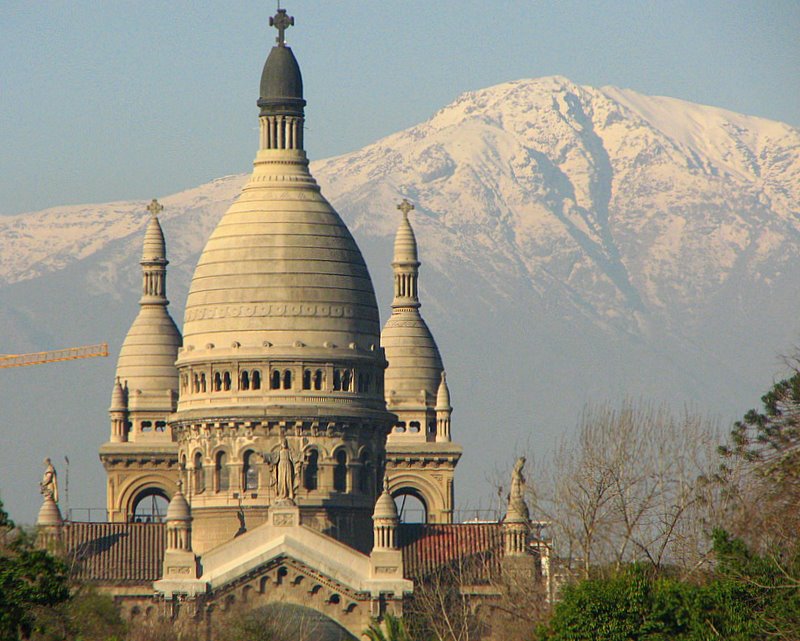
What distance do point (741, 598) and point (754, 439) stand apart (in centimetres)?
1683

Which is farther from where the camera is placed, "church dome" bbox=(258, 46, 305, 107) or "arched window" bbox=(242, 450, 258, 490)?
"church dome" bbox=(258, 46, 305, 107)

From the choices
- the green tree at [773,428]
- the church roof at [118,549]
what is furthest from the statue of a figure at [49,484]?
the green tree at [773,428]

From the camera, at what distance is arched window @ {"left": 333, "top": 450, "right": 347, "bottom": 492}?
157500 millimetres

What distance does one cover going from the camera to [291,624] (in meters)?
142

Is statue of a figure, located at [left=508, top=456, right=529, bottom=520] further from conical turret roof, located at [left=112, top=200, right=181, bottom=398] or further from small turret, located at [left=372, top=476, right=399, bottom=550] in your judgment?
conical turret roof, located at [left=112, top=200, right=181, bottom=398]

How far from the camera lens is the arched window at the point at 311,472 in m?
157

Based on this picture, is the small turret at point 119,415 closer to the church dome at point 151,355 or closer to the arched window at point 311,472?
the church dome at point 151,355

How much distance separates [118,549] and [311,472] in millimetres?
9636

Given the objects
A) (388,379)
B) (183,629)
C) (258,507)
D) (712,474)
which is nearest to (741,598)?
(712,474)

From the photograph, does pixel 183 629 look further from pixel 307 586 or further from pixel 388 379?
pixel 388 379

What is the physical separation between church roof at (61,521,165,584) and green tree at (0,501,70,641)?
5793cm

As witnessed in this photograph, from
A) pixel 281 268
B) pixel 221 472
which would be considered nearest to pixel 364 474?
pixel 221 472

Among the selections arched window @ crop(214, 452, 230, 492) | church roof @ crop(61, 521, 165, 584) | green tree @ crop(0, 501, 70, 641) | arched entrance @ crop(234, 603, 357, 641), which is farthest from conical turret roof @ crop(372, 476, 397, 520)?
green tree @ crop(0, 501, 70, 641)

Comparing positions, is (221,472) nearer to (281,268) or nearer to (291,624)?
(281,268)
